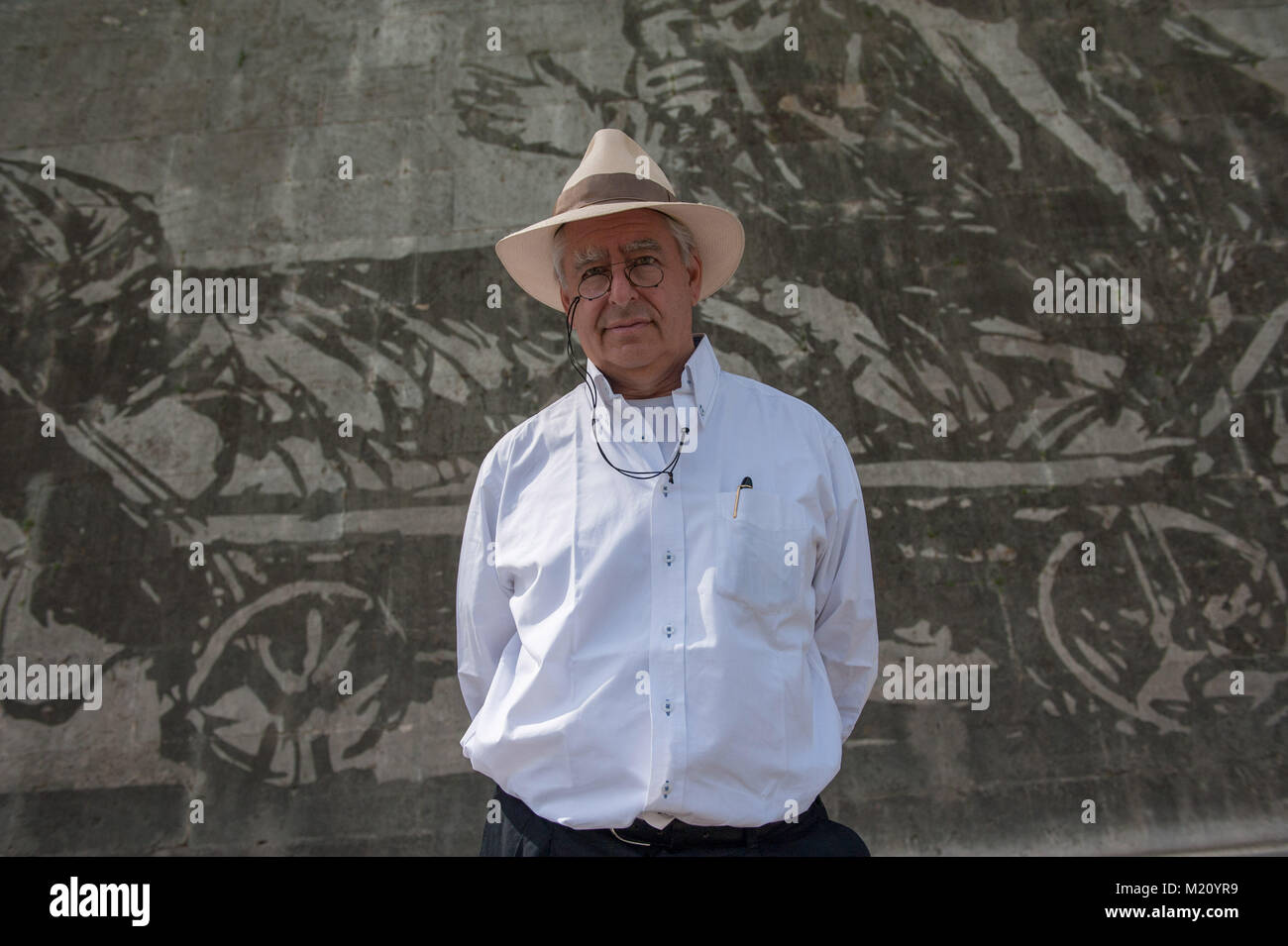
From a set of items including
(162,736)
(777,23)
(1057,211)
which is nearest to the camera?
(162,736)

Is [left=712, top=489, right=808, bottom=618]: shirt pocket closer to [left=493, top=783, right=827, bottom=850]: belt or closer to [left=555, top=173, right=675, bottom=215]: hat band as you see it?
[left=493, top=783, right=827, bottom=850]: belt

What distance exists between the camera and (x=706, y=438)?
2.26 meters

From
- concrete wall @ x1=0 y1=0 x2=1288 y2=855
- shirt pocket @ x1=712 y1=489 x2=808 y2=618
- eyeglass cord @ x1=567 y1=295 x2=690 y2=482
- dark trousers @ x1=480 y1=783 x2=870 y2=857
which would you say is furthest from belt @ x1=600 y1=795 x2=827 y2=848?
concrete wall @ x1=0 y1=0 x2=1288 y2=855

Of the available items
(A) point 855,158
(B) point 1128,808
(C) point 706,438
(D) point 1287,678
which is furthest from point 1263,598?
(C) point 706,438

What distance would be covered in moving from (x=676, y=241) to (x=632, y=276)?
0.20 metres

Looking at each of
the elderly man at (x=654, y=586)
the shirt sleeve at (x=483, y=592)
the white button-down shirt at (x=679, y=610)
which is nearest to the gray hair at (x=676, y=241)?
the elderly man at (x=654, y=586)

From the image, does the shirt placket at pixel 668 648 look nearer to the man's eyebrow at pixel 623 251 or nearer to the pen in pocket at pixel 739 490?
the pen in pocket at pixel 739 490

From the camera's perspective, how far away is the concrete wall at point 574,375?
4879 millimetres

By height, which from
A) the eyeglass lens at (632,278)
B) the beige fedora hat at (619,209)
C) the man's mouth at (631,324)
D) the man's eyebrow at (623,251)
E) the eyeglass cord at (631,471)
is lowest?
the eyeglass cord at (631,471)

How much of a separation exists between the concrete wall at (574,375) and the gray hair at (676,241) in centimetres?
295

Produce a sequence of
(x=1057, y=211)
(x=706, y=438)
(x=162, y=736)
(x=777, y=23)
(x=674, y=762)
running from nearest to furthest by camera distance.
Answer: (x=674, y=762)
(x=706, y=438)
(x=162, y=736)
(x=1057, y=211)
(x=777, y=23)

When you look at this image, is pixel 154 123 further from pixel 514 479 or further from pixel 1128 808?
pixel 1128 808

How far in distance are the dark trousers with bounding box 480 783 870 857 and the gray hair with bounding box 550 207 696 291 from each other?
138 cm

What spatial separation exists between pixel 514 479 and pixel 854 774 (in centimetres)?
322
